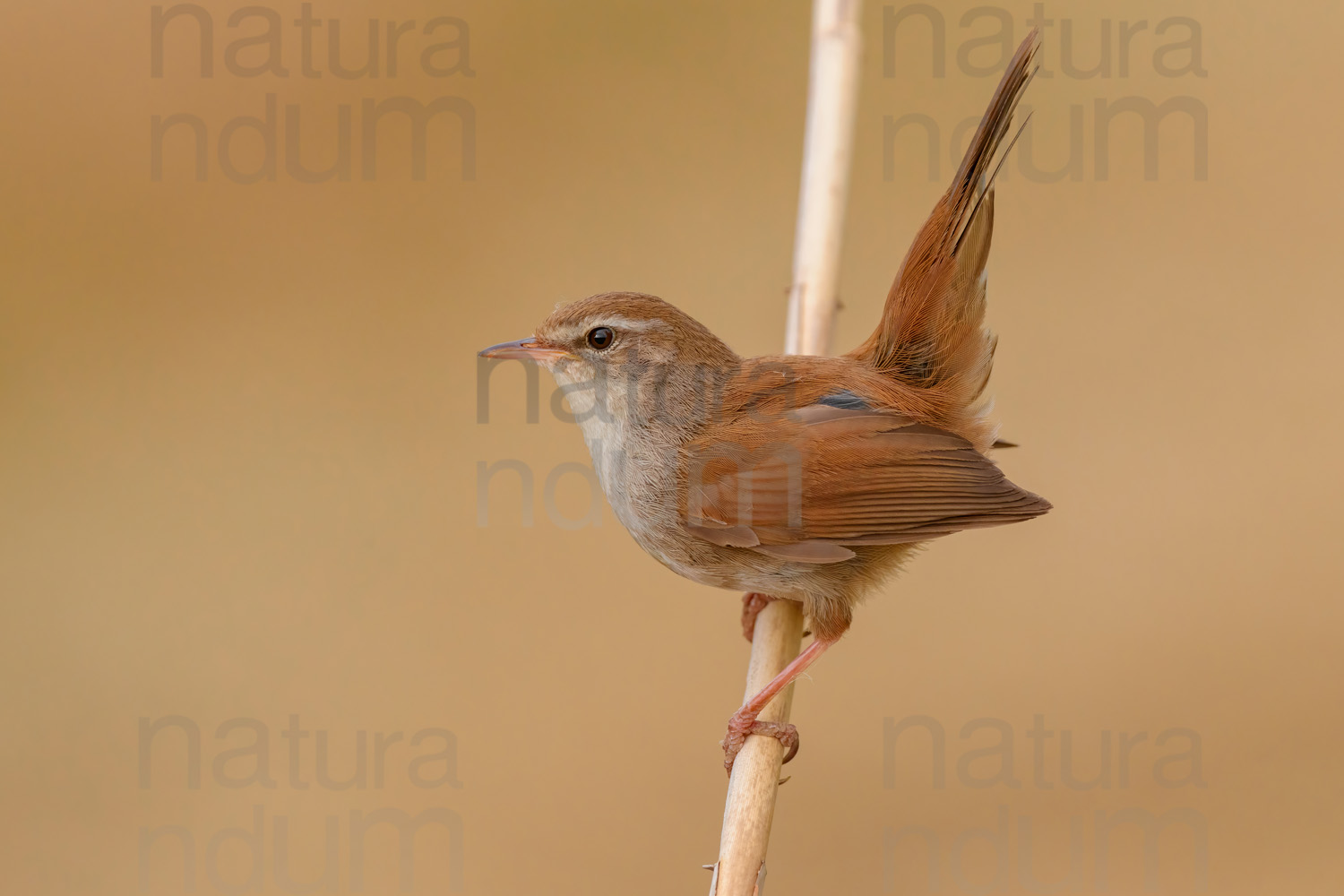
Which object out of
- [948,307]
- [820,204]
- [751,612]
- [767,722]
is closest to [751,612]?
[751,612]

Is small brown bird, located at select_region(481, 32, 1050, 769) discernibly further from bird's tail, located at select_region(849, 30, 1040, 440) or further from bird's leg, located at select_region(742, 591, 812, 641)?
bird's leg, located at select_region(742, 591, 812, 641)

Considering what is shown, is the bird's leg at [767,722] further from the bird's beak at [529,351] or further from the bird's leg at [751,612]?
the bird's beak at [529,351]

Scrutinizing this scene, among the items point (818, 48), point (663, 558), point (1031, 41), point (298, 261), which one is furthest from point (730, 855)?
point (298, 261)

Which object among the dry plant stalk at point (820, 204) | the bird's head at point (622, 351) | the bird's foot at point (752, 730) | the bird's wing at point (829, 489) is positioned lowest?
the bird's foot at point (752, 730)

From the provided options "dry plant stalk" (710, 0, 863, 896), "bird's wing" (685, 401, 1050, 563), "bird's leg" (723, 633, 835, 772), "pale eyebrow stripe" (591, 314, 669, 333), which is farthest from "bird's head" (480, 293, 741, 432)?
"bird's leg" (723, 633, 835, 772)

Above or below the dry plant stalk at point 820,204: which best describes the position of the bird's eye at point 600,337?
below

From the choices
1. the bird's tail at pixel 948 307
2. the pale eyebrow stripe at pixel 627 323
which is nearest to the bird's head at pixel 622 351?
the pale eyebrow stripe at pixel 627 323

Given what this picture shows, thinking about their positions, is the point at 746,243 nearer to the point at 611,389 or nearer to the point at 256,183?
the point at 256,183
